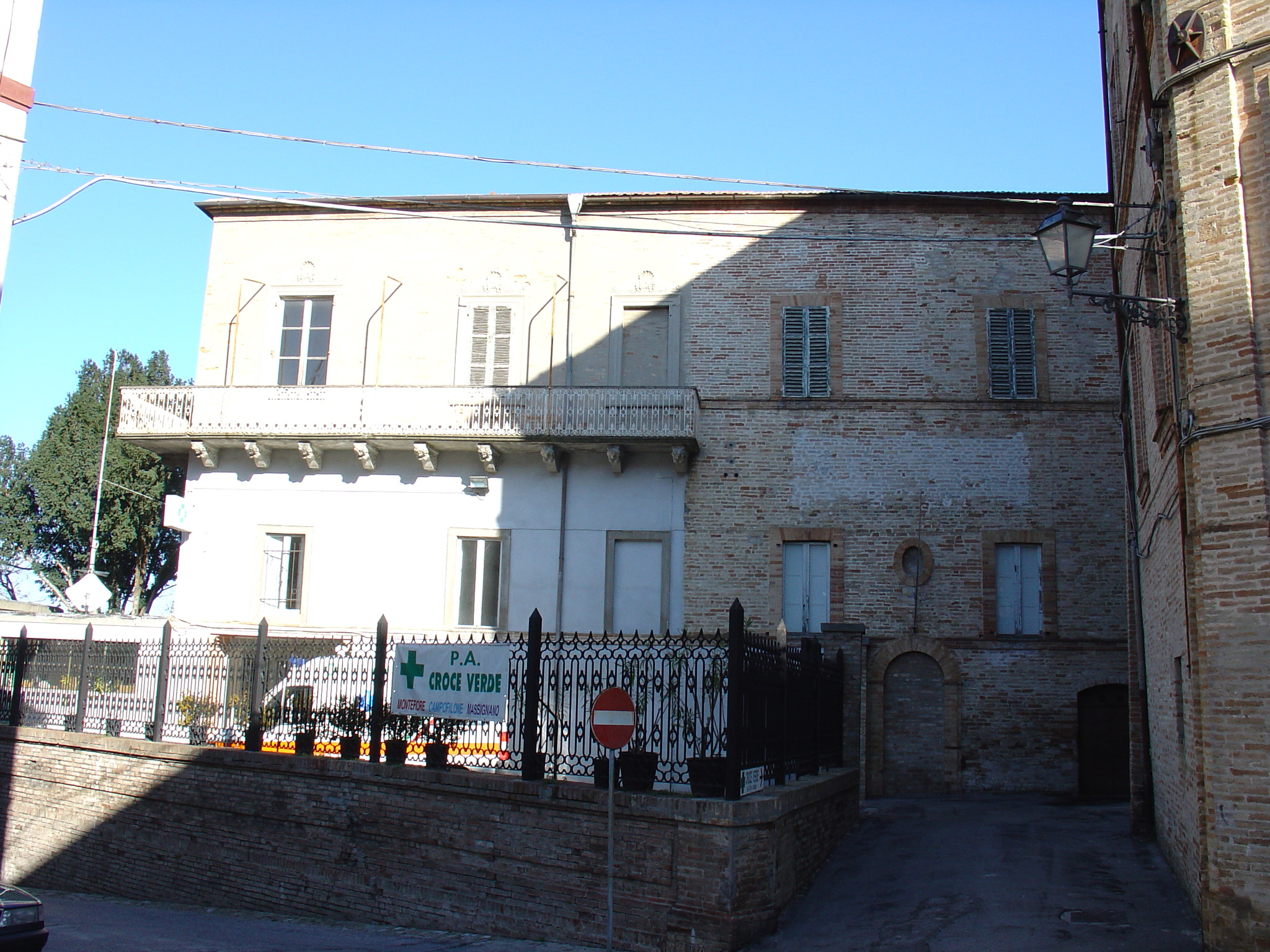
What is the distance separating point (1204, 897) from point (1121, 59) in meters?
10.1

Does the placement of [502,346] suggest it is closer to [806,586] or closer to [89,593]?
[806,586]

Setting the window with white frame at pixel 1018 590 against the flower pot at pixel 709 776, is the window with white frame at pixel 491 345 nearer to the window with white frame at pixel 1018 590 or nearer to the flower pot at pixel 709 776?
the window with white frame at pixel 1018 590

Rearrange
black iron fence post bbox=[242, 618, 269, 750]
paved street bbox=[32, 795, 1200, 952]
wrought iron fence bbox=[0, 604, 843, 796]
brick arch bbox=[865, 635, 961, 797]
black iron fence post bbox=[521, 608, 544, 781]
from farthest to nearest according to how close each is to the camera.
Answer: brick arch bbox=[865, 635, 961, 797] < black iron fence post bbox=[242, 618, 269, 750] < black iron fence post bbox=[521, 608, 544, 781] < wrought iron fence bbox=[0, 604, 843, 796] < paved street bbox=[32, 795, 1200, 952]

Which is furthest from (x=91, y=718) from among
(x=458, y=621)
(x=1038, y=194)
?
(x=1038, y=194)

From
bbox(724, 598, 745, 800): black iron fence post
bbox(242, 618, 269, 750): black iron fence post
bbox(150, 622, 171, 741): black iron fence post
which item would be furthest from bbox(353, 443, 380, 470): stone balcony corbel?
bbox(724, 598, 745, 800): black iron fence post

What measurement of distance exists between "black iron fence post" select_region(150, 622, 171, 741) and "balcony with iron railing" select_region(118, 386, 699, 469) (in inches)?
276

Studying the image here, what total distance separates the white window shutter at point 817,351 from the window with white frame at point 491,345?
6.04 metres

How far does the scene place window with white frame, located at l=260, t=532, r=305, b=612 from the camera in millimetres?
21875

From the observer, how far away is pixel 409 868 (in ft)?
37.3

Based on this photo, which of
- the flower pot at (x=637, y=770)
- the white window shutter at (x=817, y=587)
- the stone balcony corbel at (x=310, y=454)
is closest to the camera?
the flower pot at (x=637, y=770)

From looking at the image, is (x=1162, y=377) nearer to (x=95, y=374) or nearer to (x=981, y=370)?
(x=981, y=370)

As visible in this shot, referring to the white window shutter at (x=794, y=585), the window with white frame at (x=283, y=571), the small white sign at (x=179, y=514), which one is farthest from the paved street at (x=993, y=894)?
the small white sign at (x=179, y=514)

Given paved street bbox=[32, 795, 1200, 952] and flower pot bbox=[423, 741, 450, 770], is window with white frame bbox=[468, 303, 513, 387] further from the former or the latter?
paved street bbox=[32, 795, 1200, 952]

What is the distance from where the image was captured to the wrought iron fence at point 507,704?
10430mm
